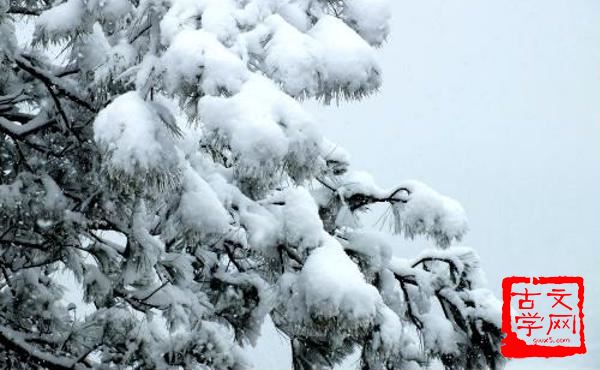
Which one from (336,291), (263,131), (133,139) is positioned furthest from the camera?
(336,291)

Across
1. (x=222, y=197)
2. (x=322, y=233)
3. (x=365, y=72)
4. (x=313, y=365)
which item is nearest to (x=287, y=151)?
(x=365, y=72)

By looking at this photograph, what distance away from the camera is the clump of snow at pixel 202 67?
2.20 metres

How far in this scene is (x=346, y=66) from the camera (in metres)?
2.36

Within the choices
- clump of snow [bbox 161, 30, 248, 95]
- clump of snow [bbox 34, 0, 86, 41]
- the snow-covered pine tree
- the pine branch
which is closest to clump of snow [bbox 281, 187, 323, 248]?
the snow-covered pine tree

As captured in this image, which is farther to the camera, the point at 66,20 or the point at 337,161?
the point at 337,161

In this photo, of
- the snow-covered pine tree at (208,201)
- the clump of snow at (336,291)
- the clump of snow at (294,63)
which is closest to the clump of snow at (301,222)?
the snow-covered pine tree at (208,201)

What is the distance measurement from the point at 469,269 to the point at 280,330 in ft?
3.94

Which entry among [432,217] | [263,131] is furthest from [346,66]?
[432,217]

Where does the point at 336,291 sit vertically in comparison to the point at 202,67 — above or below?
below

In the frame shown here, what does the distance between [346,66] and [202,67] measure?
498mm

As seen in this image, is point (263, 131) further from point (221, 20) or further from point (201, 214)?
point (201, 214)

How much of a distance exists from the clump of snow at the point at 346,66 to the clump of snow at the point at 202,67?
304 mm

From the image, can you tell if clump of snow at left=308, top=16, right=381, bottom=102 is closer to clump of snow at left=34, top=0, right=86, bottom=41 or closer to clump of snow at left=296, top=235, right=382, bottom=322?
clump of snow at left=296, top=235, right=382, bottom=322

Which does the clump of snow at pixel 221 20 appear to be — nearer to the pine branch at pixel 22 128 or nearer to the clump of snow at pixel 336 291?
the clump of snow at pixel 336 291
